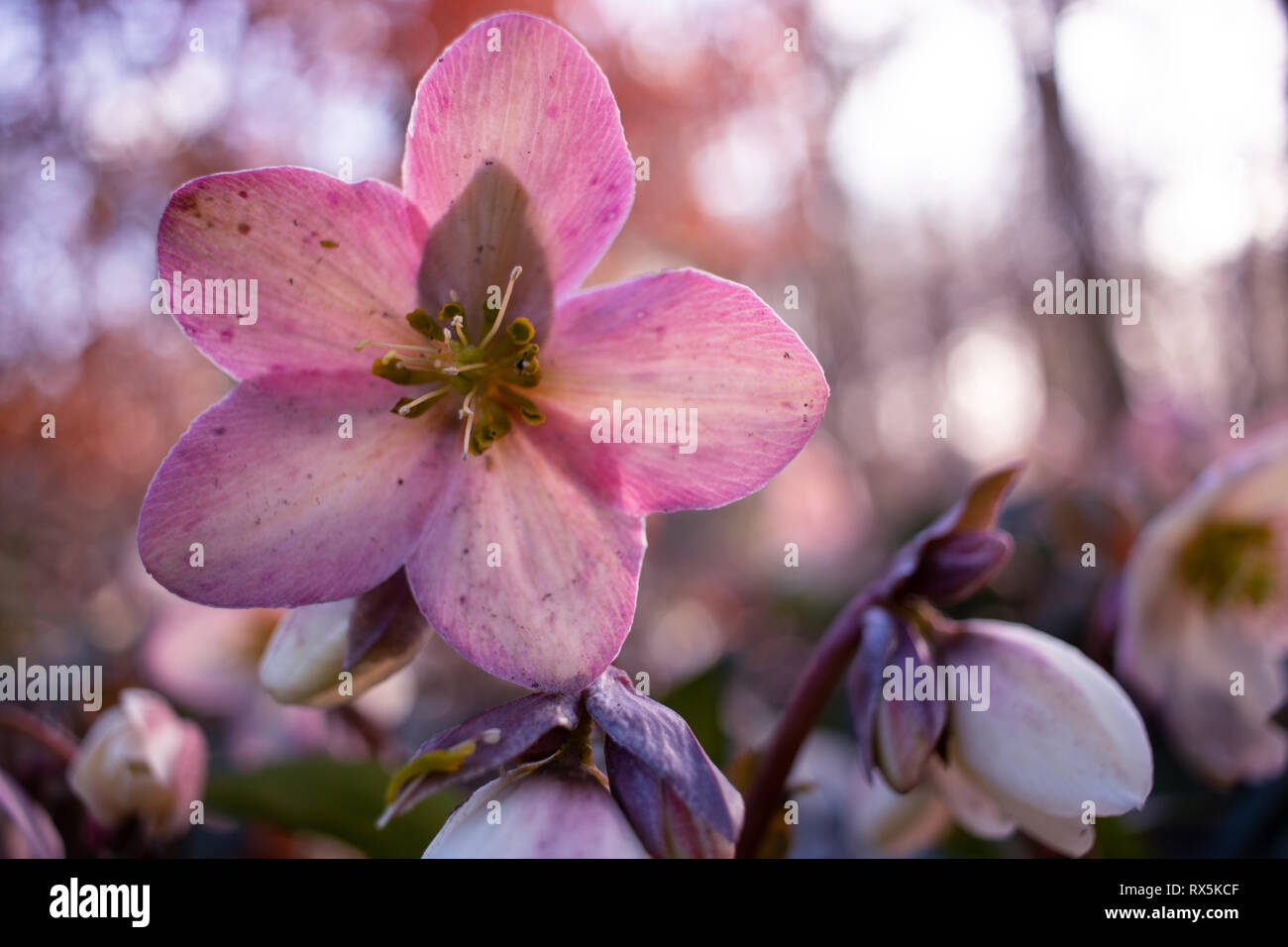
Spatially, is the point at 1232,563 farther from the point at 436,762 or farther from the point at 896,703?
the point at 436,762

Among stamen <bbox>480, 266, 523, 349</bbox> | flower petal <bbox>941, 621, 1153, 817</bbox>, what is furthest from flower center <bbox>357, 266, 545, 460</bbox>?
flower petal <bbox>941, 621, 1153, 817</bbox>

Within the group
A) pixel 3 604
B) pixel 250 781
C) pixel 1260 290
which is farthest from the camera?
pixel 1260 290

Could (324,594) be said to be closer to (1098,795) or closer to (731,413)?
(731,413)

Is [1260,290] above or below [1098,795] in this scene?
above

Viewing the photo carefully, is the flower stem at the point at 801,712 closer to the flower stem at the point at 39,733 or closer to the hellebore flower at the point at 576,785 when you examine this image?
the hellebore flower at the point at 576,785

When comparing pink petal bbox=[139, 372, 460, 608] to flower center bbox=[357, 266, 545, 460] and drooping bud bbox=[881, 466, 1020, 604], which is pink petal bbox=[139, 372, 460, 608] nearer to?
flower center bbox=[357, 266, 545, 460]
